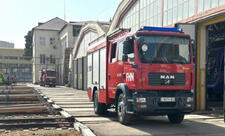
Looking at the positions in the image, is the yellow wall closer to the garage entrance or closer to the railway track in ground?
the garage entrance

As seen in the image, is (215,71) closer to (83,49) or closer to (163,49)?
(163,49)

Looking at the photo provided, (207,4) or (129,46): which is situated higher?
(207,4)

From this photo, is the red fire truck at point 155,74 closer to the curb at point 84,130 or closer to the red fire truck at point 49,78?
the curb at point 84,130

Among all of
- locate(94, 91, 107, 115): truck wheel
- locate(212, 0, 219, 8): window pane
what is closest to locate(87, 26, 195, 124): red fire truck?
locate(94, 91, 107, 115): truck wheel

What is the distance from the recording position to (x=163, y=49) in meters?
8.30

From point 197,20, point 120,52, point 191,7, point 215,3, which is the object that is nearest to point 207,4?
point 215,3

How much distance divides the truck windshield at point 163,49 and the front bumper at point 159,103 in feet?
3.29

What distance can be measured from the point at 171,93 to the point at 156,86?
567 millimetres

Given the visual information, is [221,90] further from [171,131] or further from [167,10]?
[171,131]

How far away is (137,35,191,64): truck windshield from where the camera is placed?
26.7ft

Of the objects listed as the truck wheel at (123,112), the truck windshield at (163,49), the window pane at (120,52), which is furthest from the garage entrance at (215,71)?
the truck wheel at (123,112)

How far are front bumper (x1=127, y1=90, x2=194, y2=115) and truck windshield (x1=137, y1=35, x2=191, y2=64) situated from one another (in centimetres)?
100

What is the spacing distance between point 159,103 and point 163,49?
66.6 inches

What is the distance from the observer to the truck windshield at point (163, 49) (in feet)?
26.7
